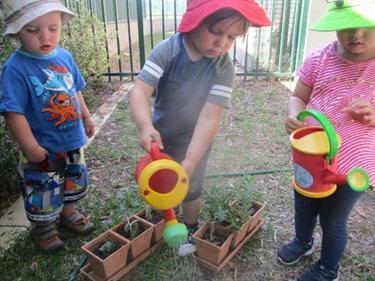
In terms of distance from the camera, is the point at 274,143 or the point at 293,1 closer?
the point at 274,143

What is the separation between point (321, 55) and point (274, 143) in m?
2.02

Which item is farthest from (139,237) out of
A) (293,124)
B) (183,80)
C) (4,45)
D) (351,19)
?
(4,45)

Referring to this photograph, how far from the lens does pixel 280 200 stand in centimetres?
264

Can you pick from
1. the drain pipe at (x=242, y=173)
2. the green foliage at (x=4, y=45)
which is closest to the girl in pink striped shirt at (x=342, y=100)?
the drain pipe at (x=242, y=173)

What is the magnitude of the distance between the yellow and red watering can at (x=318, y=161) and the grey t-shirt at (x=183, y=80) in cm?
43

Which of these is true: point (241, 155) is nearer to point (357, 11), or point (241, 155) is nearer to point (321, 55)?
point (321, 55)

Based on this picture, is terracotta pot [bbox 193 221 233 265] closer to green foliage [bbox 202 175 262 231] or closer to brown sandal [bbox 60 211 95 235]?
green foliage [bbox 202 175 262 231]

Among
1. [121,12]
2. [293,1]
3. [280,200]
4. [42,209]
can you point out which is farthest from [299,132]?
[121,12]

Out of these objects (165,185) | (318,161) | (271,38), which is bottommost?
(271,38)

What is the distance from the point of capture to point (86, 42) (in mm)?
4809

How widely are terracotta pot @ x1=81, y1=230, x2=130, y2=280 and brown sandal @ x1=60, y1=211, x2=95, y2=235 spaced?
14.9 inches

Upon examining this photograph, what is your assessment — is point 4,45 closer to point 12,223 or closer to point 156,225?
point 12,223

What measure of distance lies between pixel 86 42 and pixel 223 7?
Result: 3870 mm

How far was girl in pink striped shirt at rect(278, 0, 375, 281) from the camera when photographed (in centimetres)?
138
